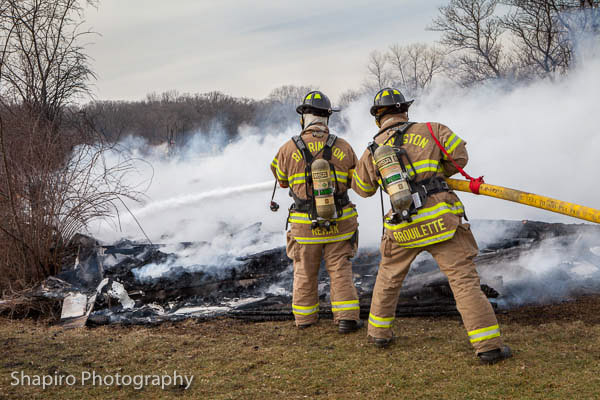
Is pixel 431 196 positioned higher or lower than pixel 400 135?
lower

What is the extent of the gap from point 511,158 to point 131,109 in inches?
1420

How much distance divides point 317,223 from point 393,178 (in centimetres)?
119

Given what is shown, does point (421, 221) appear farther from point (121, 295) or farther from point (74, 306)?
point (74, 306)

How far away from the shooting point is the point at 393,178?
3.89m

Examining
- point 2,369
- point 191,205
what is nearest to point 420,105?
point 191,205

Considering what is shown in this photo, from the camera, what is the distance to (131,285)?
21.5 ft

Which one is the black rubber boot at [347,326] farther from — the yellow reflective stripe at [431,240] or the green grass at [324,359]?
the yellow reflective stripe at [431,240]

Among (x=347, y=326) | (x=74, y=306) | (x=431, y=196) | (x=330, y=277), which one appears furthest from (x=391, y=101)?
(x=74, y=306)

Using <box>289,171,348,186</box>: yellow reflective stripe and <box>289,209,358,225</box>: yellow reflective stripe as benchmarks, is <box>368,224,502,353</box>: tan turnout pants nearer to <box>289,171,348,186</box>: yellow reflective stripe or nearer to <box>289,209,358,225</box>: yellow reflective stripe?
<box>289,209,358,225</box>: yellow reflective stripe

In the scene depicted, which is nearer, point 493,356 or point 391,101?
point 493,356

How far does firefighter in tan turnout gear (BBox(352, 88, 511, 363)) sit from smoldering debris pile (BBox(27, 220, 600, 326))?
128 cm

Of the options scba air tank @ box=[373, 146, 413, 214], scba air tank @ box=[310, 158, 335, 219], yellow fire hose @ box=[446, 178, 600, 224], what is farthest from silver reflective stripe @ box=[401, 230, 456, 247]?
scba air tank @ box=[310, 158, 335, 219]

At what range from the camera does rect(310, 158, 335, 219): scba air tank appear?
4.71 m

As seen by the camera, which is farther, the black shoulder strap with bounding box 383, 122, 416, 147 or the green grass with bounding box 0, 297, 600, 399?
the black shoulder strap with bounding box 383, 122, 416, 147
